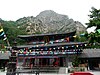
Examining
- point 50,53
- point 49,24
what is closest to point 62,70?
point 50,53

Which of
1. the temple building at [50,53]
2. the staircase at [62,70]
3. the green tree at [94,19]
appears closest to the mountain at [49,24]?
the temple building at [50,53]

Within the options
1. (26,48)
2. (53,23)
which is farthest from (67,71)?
(53,23)

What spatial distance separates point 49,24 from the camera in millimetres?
133000

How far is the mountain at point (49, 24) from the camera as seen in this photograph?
99.5 metres

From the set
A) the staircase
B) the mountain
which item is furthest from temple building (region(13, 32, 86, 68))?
the mountain

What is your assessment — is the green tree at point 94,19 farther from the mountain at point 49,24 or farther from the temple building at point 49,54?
the mountain at point 49,24

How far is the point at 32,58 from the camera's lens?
1512 inches

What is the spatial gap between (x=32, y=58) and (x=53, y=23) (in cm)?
9666

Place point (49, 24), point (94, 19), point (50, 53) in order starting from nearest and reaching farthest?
point (94, 19), point (50, 53), point (49, 24)

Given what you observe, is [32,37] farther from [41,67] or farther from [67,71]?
[67,71]

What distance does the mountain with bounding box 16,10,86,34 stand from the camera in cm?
9954

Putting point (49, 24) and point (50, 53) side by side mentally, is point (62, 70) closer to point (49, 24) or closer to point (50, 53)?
point (50, 53)

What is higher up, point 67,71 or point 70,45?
point 70,45

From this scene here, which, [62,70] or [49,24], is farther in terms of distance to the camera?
[49,24]
